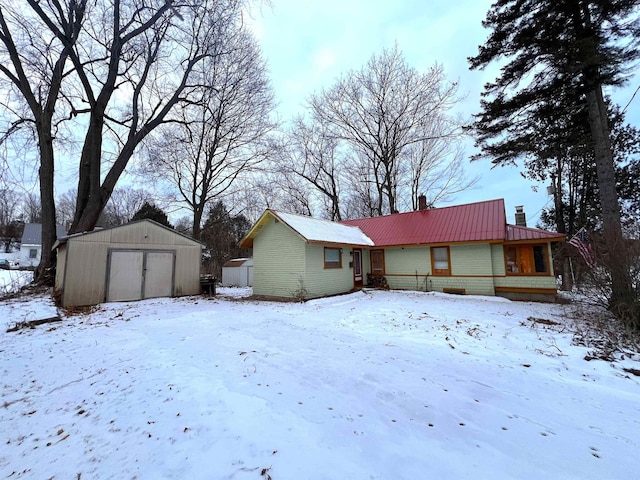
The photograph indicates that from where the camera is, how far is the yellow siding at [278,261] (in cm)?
1200

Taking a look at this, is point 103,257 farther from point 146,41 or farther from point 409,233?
point 409,233

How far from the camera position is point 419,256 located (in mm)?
14609

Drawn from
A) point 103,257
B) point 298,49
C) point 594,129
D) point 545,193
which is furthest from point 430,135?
point 103,257

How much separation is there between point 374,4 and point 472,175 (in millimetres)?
17282

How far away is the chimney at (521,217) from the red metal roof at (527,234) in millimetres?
2252

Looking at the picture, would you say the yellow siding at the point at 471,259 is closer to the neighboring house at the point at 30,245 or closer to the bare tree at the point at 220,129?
the bare tree at the point at 220,129

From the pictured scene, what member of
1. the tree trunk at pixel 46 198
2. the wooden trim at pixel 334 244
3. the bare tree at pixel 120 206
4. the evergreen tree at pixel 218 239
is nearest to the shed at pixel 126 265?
the tree trunk at pixel 46 198

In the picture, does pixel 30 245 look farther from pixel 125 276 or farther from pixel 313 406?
pixel 313 406

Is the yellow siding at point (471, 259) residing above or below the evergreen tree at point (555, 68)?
below

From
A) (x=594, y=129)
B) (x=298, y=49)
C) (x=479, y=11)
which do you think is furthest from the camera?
(x=479, y=11)

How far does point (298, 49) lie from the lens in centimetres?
1000

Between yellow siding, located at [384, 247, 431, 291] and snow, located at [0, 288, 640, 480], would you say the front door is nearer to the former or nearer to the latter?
yellow siding, located at [384, 247, 431, 291]

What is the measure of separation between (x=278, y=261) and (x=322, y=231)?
8.46 ft

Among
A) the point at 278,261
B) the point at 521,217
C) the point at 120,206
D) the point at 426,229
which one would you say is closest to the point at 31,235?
the point at 120,206
